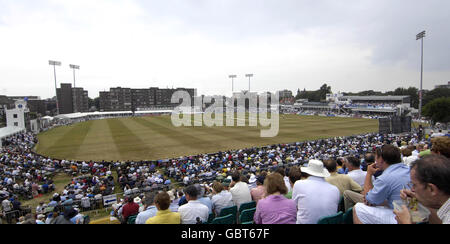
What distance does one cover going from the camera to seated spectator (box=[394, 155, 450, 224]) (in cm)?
171

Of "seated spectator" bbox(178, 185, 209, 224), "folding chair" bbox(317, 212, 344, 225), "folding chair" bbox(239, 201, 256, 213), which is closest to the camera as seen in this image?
"folding chair" bbox(317, 212, 344, 225)

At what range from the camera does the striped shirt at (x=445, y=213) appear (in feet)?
5.54

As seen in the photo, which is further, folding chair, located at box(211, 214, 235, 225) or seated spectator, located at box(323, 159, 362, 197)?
seated spectator, located at box(323, 159, 362, 197)

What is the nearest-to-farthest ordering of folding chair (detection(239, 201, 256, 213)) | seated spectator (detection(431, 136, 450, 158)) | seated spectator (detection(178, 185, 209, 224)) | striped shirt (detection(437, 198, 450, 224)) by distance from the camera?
1. striped shirt (detection(437, 198, 450, 224))
2. seated spectator (detection(431, 136, 450, 158))
3. seated spectator (detection(178, 185, 209, 224))
4. folding chair (detection(239, 201, 256, 213))

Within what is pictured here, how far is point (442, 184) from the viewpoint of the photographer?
1.73m

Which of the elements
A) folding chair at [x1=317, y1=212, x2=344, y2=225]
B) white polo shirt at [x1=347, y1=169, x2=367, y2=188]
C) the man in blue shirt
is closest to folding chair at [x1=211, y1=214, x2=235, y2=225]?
folding chair at [x1=317, y1=212, x2=344, y2=225]

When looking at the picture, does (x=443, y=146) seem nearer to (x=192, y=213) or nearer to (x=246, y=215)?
(x=246, y=215)

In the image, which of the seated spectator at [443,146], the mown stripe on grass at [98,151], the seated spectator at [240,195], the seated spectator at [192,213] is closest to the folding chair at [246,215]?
the seated spectator at [192,213]

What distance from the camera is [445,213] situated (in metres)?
1.72

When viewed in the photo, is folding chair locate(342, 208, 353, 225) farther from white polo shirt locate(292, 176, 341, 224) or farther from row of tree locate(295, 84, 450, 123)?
row of tree locate(295, 84, 450, 123)

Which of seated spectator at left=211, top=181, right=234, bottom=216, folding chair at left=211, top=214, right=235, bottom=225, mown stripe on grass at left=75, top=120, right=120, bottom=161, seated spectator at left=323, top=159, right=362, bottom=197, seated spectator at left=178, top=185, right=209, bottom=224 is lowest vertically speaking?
mown stripe on grass at left=75, top=120, right=120, bottom=161

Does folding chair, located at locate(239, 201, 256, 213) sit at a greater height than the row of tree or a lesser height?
lesser
